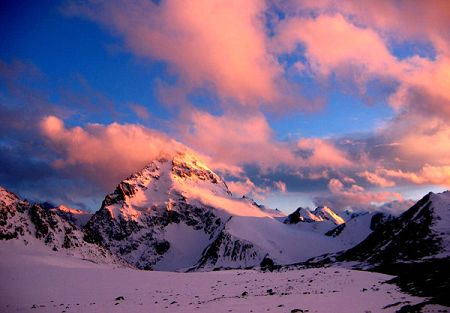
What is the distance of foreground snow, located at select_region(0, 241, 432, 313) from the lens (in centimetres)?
2434

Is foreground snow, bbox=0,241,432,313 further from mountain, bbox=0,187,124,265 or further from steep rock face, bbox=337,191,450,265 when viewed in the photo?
mountain, bbox=0,187,124,265

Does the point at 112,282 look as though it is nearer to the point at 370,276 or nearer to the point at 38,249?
the point at 370,276

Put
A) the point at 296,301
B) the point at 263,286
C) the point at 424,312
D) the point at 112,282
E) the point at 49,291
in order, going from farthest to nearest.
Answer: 1. the point at 112,282
2. the point at 49,291
3. the point at 263,286
4. the point at 296,301
5. the point at 424,312

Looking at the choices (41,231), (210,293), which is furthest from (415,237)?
(41,231)

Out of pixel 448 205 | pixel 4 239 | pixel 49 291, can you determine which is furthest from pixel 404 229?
pixel 4 239

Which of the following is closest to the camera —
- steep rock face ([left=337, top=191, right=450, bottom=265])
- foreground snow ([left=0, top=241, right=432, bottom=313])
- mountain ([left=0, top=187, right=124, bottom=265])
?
foreground snow ([left=0, top=241, right=432, bottom=313])

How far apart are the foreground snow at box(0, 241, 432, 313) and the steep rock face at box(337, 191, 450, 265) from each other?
9042 cm

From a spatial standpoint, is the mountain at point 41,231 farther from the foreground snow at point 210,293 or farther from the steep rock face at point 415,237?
the steep rock face at point 415,237

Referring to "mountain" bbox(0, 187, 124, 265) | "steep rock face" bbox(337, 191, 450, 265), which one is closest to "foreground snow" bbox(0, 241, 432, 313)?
"steep rock face" bbox(337, 191, 450, 265)

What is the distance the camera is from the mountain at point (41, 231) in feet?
489

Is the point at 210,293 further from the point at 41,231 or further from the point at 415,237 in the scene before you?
the point at 41,231

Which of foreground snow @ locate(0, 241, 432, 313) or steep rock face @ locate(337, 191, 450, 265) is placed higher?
steep rock face @ locate(337, 191, 450, 265)

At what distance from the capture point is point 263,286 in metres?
37.2

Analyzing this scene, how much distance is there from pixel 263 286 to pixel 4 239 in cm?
13471
